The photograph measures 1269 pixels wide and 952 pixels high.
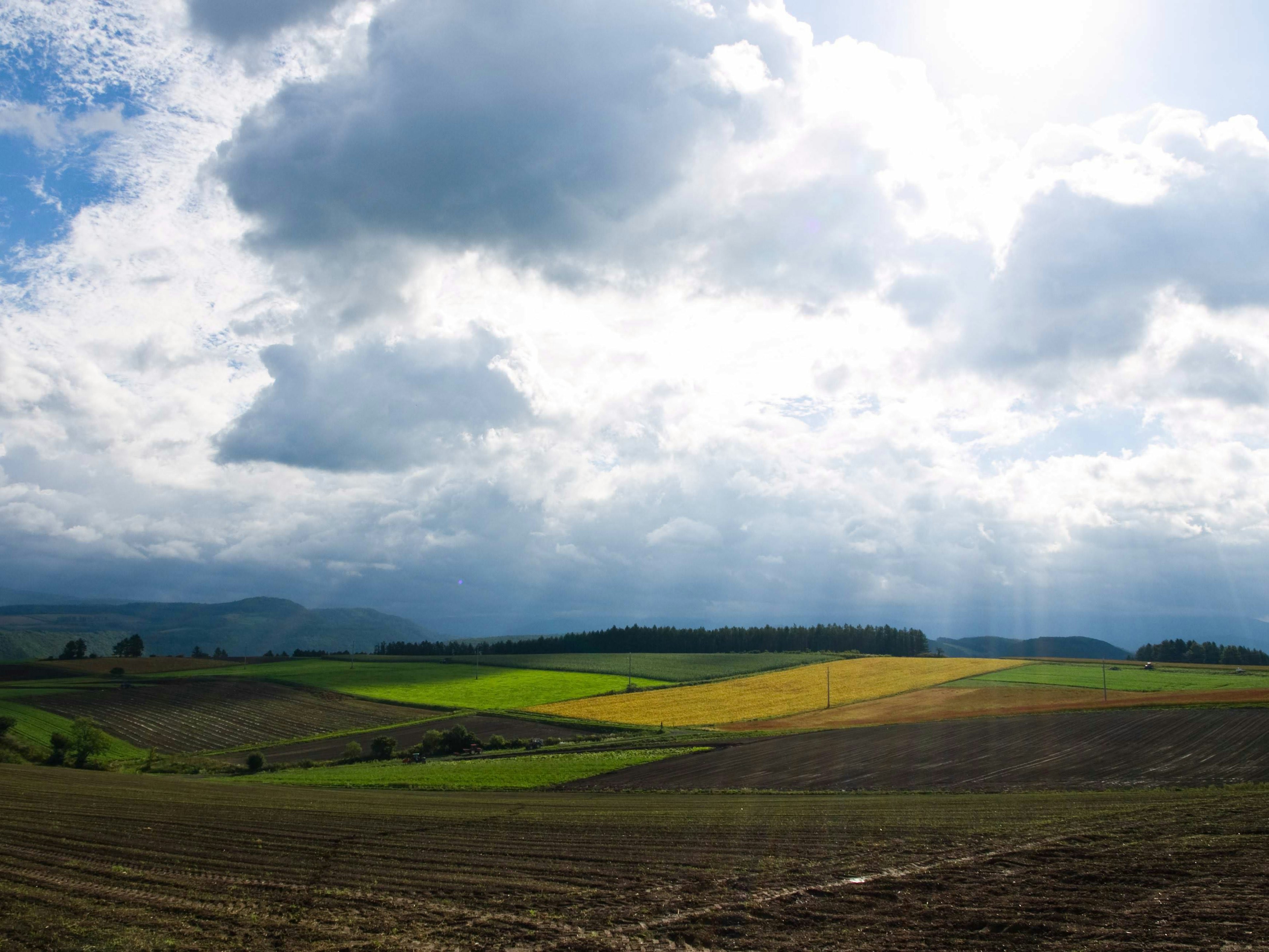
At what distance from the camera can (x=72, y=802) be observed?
28.9 meters

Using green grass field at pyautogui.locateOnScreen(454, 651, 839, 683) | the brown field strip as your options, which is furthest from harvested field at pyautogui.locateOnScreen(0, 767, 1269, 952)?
green grass field at pyautogui.locateOnScreen(454, 651, 839, 683)

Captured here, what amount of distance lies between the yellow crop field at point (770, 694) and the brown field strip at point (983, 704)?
4.55 meters

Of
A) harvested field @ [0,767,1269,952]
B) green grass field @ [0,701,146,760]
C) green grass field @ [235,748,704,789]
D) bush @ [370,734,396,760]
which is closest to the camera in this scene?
harvested field @ [0,767,1269,952]

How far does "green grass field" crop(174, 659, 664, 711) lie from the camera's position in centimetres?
10325

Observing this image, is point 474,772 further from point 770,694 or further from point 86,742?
point 770,694

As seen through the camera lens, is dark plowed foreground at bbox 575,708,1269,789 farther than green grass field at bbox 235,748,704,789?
No

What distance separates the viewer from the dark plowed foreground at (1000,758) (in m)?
38.4

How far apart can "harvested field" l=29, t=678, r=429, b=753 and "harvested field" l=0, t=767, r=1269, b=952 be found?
57713mm

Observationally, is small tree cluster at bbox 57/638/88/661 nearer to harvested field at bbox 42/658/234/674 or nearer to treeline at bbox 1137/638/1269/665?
harvested field at bbox 42/658/234/674

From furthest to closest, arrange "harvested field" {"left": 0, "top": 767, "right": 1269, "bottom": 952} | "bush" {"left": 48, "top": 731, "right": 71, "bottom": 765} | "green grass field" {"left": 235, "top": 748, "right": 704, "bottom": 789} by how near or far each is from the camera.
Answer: "bush" {"left": 48, "top": 731, "right": 71, "bottom": 765}
"green grass field" {"left": 235, "top": 748, "right": 704, "bottom": 789}
"harvested field" {"left": 0, "top": 767, "right": 1269, "bottom": 952}

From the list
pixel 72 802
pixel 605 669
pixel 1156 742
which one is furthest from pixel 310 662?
pixel 1156 742

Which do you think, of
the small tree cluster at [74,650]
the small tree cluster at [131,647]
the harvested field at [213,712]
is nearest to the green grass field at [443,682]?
the harvested field at [213,712]

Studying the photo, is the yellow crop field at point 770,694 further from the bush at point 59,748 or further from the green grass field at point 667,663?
the bush at point 59,748

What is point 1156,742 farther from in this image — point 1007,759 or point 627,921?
point 627,921
